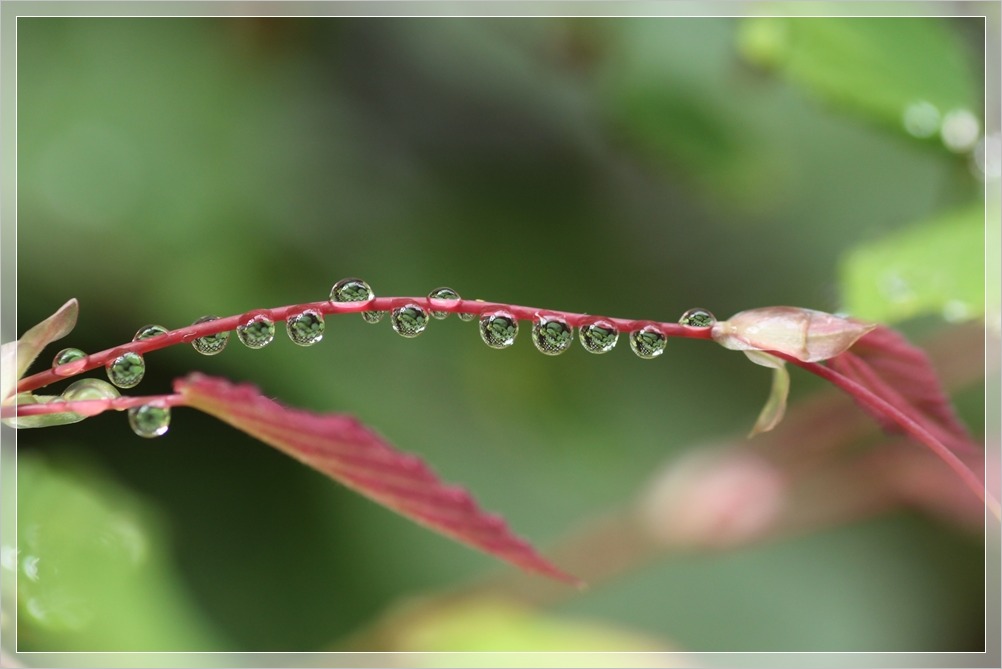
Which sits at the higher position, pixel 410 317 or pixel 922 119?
pixel 922 119

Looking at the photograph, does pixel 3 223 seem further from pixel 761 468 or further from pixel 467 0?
pixel 761 468

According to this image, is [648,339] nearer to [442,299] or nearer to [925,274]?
[442,299]

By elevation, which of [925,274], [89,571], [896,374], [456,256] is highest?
[456,256]

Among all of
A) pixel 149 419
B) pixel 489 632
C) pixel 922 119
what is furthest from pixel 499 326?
pixel 922 119

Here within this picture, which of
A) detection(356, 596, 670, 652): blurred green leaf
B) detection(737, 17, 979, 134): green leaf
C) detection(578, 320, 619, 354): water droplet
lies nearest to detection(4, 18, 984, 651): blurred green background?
detection(737, 17, 979, 134): green leaf

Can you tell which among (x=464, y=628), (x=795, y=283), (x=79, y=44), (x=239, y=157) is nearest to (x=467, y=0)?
(x=239, y=157)

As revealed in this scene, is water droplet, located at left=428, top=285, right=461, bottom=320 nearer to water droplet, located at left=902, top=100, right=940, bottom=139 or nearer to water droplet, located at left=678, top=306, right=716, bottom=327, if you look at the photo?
water droplet, located at left=678, top=306, right=716, bottom=327

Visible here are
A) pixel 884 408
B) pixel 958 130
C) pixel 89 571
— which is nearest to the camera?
pixel 884 408
